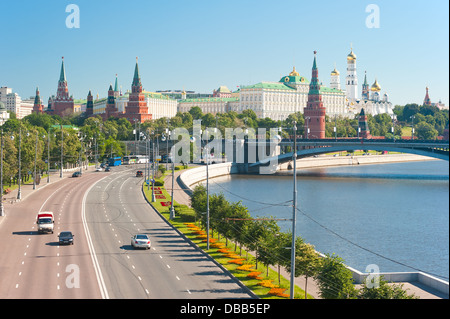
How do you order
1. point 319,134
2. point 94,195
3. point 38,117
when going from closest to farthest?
point 94,195
point 319,134
point 38,117

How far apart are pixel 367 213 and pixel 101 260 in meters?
37.2

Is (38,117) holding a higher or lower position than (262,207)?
higher

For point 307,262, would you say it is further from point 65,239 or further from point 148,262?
point 65,239

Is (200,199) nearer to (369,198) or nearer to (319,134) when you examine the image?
(369,198)

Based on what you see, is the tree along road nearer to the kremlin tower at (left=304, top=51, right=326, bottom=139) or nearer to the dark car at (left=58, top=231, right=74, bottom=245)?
the dark car at (left=58, top=231, right=74, bottom=245)

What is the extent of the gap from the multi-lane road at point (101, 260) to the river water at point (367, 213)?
10105mm

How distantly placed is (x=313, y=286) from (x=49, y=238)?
19324 mm

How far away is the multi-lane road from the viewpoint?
100 feet

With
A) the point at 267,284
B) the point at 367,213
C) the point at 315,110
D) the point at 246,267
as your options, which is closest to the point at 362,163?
the point at 315,110

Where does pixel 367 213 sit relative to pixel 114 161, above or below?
below

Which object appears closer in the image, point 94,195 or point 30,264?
point 30,264

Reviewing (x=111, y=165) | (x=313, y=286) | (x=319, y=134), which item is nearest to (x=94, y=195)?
(x=313, y=286)

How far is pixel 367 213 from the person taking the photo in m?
67.6

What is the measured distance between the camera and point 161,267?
118 ft
